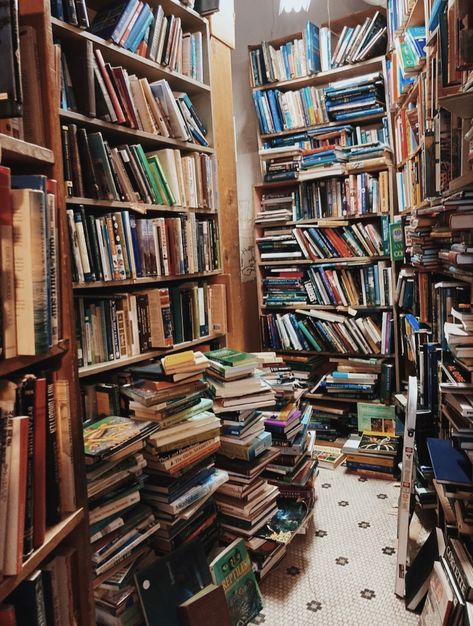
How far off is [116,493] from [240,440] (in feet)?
1.86

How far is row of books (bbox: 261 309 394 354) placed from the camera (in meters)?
3.24

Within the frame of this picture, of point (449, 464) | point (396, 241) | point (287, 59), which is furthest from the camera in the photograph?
point (287, 59)

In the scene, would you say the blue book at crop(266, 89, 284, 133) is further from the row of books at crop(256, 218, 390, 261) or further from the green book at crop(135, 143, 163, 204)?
the green book at crop(135, 143, 163, 204)

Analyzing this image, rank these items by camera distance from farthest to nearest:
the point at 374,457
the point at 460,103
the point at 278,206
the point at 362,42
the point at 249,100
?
the point at 249,100 < the point at 278,206 < the point at 362,42 < the point at 374,457 < the point at 460,103

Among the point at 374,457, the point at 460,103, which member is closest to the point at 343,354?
the point at 374,457

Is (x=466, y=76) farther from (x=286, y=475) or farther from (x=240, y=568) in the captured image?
(x=240, y=568)

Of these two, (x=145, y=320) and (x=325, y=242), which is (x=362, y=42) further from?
(x=145, y=320)

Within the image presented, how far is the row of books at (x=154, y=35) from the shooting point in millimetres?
1854

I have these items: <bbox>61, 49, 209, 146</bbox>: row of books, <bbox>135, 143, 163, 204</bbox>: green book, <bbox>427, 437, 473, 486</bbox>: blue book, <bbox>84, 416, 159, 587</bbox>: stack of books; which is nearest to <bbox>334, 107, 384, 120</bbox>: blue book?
<bbox>61, 49, 209, 146</bbox>: row of books

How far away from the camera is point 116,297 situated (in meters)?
1.85

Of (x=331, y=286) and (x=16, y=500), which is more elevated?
(x=331, y=286)

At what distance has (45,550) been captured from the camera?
846 millimetres

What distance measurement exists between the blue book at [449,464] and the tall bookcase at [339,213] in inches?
54.5

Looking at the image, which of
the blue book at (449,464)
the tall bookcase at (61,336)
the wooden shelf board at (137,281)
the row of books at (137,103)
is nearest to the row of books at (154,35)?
the row of books at (137,103)
